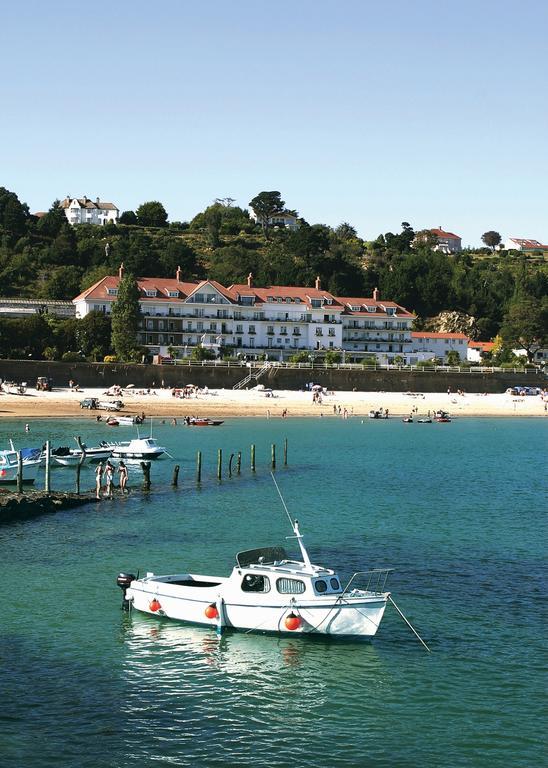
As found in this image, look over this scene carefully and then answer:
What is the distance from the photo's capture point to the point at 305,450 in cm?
7956

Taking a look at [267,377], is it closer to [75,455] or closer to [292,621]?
[75,455]

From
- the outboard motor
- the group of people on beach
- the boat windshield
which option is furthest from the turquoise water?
the boat windshield

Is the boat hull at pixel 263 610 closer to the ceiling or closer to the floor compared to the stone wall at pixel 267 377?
closer to the floor

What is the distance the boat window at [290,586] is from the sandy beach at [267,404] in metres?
70.1

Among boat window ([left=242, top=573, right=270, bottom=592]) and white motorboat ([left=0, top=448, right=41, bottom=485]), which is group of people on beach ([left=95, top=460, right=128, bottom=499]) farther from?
boat window ([left=242, top=573, right=270, bottom=592])

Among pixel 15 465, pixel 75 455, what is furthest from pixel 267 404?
pixel 15 465

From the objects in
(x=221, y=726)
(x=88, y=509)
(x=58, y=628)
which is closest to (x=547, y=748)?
(x=221, y=726)

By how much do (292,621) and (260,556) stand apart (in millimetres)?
2759

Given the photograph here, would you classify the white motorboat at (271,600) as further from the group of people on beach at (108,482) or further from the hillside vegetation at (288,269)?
the hillside vegetation at (288,269)

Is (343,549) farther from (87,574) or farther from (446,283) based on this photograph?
(446,283)

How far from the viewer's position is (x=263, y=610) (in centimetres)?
2988

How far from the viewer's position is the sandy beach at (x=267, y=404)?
101375 mm

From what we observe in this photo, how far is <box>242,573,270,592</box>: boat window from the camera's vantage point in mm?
29953

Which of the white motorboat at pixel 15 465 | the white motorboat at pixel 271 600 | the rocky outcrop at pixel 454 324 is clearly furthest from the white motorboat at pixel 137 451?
the rocky outcrop at pixel 454 324
